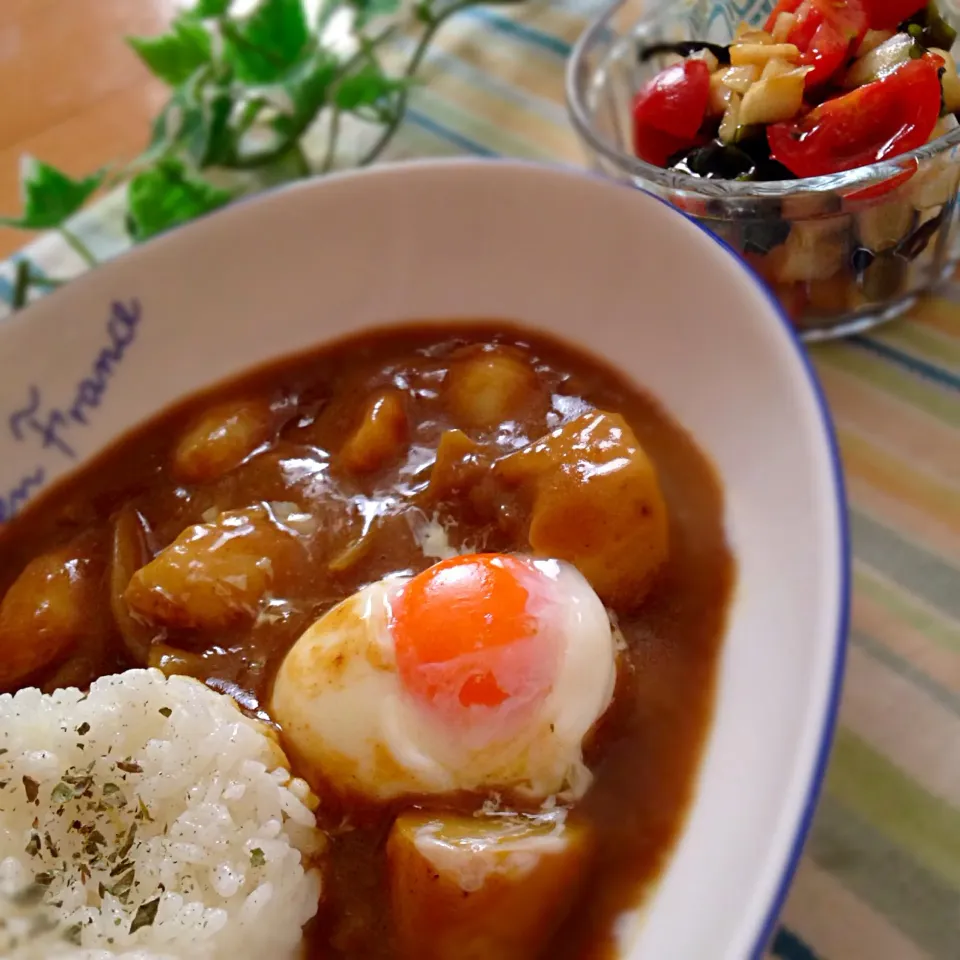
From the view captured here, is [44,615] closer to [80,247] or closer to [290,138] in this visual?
[80,247]

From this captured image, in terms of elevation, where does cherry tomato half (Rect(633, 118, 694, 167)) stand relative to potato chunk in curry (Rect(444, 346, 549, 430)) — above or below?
Answer: above

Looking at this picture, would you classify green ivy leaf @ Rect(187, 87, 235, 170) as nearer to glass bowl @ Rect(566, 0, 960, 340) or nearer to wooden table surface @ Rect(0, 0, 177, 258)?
wooden table surface @ Rect(0, 0, 177, 258)

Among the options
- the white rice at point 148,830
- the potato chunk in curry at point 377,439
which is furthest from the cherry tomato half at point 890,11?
the white rice at point 148,830

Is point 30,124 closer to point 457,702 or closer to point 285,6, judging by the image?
point 285,6

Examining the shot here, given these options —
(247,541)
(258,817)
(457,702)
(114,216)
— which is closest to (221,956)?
(258,817)

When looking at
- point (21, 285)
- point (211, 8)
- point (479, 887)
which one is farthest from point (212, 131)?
point (479, 887)

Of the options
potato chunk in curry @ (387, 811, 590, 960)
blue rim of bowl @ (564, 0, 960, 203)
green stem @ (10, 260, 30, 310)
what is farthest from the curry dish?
green stem @ (10, 260, 30, 310)
